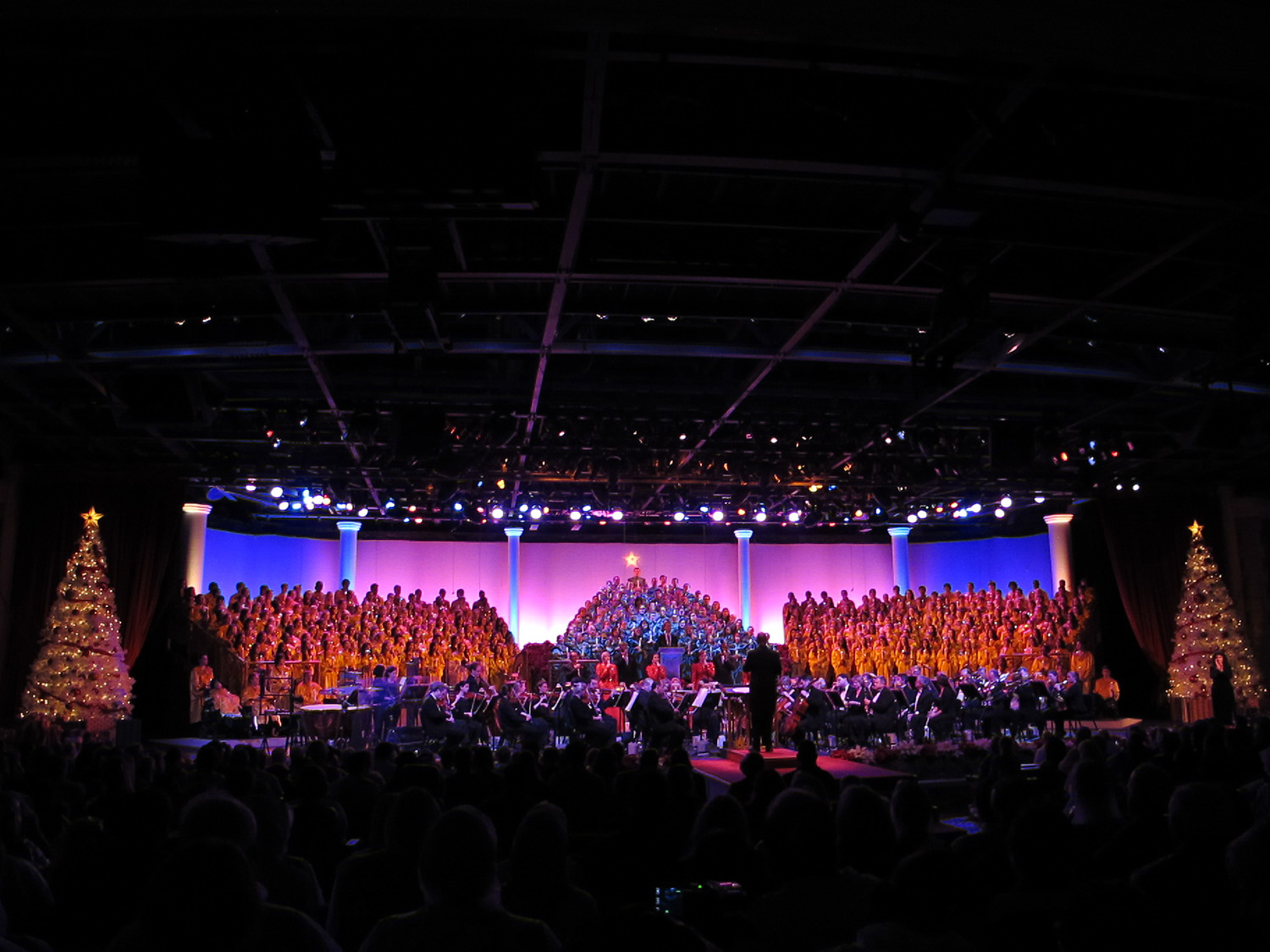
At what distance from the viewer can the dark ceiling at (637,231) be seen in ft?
17.8

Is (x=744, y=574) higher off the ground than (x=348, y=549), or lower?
lower

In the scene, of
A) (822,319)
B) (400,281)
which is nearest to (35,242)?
(400,281)

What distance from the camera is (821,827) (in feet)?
9.52

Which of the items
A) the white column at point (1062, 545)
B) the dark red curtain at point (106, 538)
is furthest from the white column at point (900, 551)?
the dark red curtain at point (106, 538)

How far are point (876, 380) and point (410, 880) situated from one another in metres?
11.3

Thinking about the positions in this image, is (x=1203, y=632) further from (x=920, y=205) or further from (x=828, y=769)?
(x=920, y=205)

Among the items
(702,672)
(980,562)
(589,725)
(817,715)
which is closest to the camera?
(589,725)

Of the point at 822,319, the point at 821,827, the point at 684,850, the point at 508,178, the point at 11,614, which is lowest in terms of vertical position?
the point at 684,850

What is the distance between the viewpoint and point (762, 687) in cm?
1376

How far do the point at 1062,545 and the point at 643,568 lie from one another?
10.8 meters

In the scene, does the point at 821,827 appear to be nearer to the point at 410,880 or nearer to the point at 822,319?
the point at 410,880

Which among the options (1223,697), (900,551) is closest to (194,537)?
(900,551)

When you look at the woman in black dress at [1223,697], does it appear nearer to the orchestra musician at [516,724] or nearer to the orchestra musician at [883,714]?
the orchestra musician at [883,714]

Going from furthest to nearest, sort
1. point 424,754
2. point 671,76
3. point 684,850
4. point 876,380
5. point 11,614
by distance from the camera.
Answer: point 11,614 → point 876,380 → point 424,754 → point 671,76 → point 684,850
